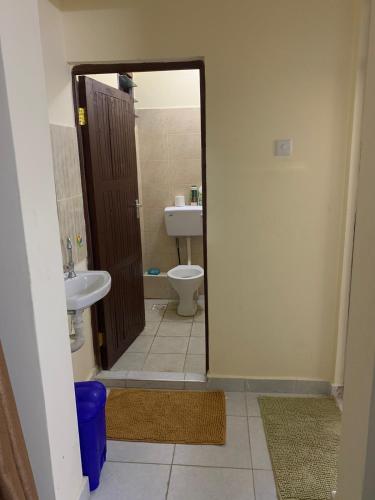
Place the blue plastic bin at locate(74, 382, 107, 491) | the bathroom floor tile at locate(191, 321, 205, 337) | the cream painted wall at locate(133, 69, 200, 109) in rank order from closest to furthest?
the blue plastic bin at locate(74, 382, 107, 491) < the bathroom floor tile at locate(191, 321, 205, 337) < the cream painted wall at locate(133, 69, 200, 109)

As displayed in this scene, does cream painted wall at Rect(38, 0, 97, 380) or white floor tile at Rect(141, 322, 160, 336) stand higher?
cream painted wall at Rect(38, 0, 97, 380)

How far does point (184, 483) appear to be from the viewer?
1.75m

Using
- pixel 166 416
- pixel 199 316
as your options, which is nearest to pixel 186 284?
pixel 199 316

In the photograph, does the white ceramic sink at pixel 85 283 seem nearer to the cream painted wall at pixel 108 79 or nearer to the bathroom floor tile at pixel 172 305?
the cream painted wall at pixel 108 79

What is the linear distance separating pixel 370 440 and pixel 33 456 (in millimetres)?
1120

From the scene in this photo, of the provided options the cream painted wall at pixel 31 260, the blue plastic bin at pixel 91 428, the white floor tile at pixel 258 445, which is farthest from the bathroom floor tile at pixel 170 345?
the cream painted wall at pixel 31 260

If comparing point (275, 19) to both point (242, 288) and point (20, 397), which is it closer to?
point (242, 288)

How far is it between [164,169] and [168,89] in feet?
2.56

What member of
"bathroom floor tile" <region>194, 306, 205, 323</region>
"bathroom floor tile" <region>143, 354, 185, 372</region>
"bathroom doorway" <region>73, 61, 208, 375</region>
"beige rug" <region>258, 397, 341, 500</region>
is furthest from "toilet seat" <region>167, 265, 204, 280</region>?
"beige rug" <region>258, 397, 341, 500</region>

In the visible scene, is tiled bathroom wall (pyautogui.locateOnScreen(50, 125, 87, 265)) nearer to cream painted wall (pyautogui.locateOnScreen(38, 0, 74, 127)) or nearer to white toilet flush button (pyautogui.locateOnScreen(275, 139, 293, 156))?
cream painted wall (pyautogui.locateOnScreen(38, 0, 74, 127))

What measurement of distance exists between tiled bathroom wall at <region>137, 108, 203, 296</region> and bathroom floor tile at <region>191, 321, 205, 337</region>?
75cm

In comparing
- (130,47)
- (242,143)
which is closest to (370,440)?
(242,143)

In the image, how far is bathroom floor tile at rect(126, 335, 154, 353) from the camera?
2.90 metres

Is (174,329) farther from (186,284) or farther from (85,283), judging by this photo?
(85,283)
